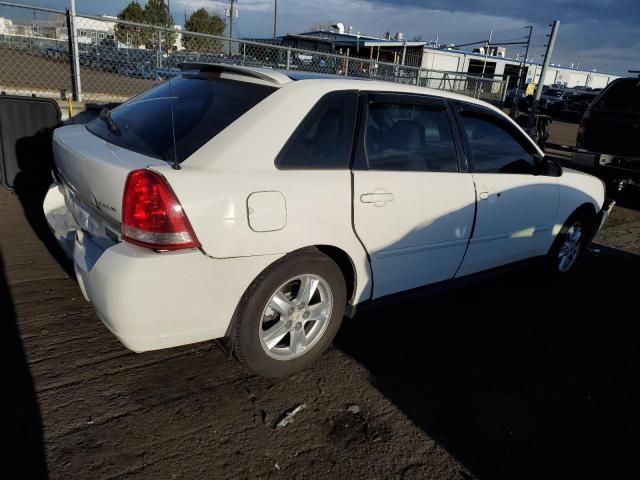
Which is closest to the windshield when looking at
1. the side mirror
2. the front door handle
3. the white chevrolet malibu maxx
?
the side mirror

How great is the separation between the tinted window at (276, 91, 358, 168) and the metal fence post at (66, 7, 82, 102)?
5463mm

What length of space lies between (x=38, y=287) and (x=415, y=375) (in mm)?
2675

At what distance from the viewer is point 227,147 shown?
2385mm

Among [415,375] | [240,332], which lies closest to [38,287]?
[240,332]

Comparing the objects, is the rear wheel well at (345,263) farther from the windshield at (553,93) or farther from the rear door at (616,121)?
the windshield at (553,93)

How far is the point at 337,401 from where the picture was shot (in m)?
2.67

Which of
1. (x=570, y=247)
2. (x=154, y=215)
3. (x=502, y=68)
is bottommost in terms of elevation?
(x=570, y=247)

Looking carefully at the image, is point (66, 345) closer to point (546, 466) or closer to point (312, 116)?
point (312, 116)

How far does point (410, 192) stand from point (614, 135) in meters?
Result: 6.68

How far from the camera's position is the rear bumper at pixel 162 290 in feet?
7.18

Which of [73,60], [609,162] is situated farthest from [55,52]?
[609,162]

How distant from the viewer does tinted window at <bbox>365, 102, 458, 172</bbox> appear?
115 inches

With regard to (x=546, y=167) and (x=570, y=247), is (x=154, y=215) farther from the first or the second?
(x=570, y=247)

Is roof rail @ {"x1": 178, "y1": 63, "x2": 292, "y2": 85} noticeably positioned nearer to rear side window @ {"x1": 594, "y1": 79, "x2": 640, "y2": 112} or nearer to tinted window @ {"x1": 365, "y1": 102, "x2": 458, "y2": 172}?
tinted window @ {"x1": 365, "y1": 102, "x2": 458, "y2": 172}
